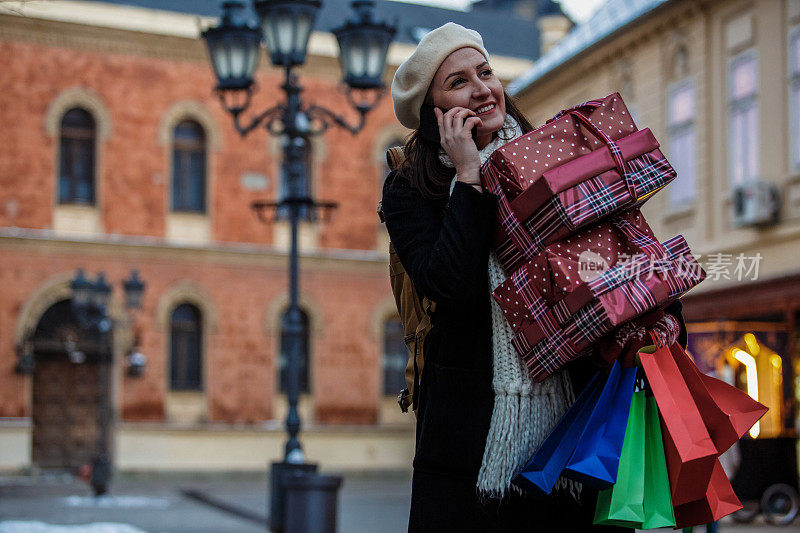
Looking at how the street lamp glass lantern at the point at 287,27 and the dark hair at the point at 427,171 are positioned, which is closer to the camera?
the dark hair at the point at 427,171

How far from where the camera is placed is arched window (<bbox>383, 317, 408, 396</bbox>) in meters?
31.3

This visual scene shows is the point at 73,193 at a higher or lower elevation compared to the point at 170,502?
higher

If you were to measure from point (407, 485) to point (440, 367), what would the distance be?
1043 inches

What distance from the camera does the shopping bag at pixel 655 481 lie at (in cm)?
254

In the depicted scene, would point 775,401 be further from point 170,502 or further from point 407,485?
point 407,485

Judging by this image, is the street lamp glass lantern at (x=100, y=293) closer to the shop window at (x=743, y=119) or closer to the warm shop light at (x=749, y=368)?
the shop window at (x=743, y=119)

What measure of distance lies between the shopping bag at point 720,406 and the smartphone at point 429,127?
71 cm

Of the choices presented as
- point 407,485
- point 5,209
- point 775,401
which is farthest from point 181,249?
point 775,401

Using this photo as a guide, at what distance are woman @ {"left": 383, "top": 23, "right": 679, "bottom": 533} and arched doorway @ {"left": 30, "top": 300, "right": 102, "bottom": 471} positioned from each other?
2628 cm

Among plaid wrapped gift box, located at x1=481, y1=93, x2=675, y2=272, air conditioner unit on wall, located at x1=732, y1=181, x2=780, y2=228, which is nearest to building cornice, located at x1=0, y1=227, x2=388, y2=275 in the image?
air conditioner unit on wall, located at x1=732, y1=181, x2=780, y2=228

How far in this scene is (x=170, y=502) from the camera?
2155cm

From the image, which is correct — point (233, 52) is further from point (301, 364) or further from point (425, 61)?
point (301, 364)

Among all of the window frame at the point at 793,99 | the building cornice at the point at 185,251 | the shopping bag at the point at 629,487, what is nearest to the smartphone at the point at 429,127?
the shopping bag at the point at 629,487

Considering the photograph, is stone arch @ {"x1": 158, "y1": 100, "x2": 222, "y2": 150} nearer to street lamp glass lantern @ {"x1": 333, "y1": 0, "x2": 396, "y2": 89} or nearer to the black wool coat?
street lamp glass lantern @ {"x1": 333, "y1": 0, "x2": 396, "y2": 89}
